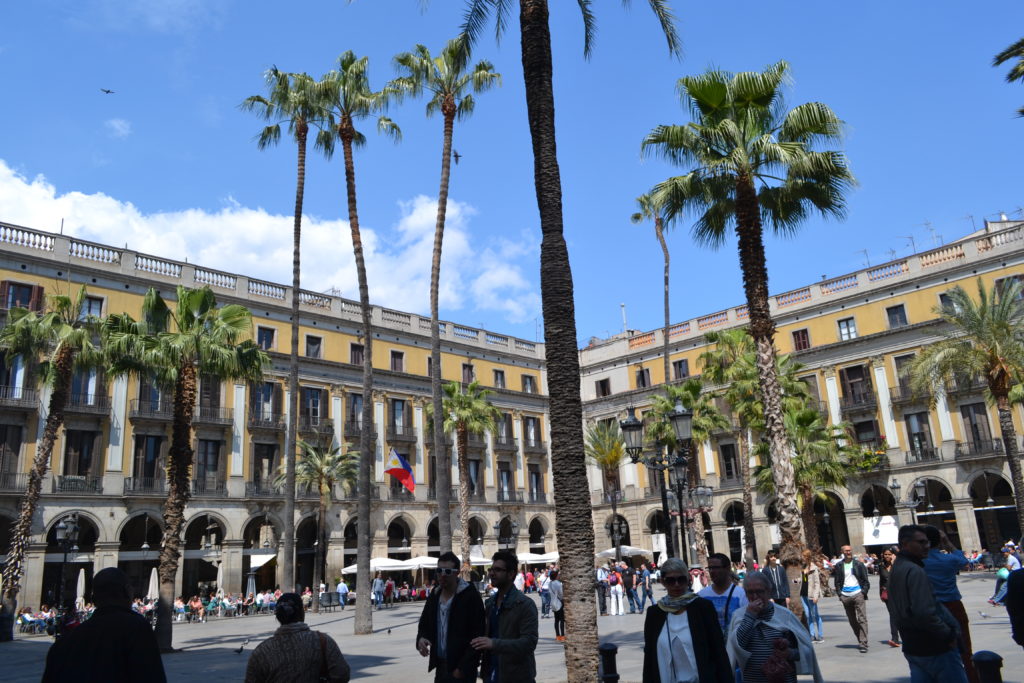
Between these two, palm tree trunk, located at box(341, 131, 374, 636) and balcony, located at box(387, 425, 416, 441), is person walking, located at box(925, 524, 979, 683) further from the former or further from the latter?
balcony, located at box(387, 425, 416, 441)

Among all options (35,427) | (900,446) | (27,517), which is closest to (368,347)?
(27,517)

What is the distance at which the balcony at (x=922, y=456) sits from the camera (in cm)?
3938

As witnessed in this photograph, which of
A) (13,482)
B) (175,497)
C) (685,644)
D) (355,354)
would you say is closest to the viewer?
(685,644)

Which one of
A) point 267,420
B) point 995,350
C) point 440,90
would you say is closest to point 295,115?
point 440,90

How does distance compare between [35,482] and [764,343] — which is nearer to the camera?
[764,343]

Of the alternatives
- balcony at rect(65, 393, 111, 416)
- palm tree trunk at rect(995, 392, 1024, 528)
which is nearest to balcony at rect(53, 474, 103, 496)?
balcony at rect(65, 393, 111, 416)

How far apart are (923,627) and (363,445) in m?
19.8

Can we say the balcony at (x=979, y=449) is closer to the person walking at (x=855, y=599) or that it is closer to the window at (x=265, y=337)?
the person walking at (x=855, y=599)

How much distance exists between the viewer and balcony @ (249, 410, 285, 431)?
3809 cm

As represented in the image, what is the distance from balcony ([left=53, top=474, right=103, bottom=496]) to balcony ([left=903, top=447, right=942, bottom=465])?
38.5 meters

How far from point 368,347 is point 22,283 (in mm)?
16841

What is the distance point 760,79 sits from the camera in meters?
17.0

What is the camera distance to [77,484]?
32.0 meters

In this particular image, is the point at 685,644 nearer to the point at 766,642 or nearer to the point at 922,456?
the point at 766,642
